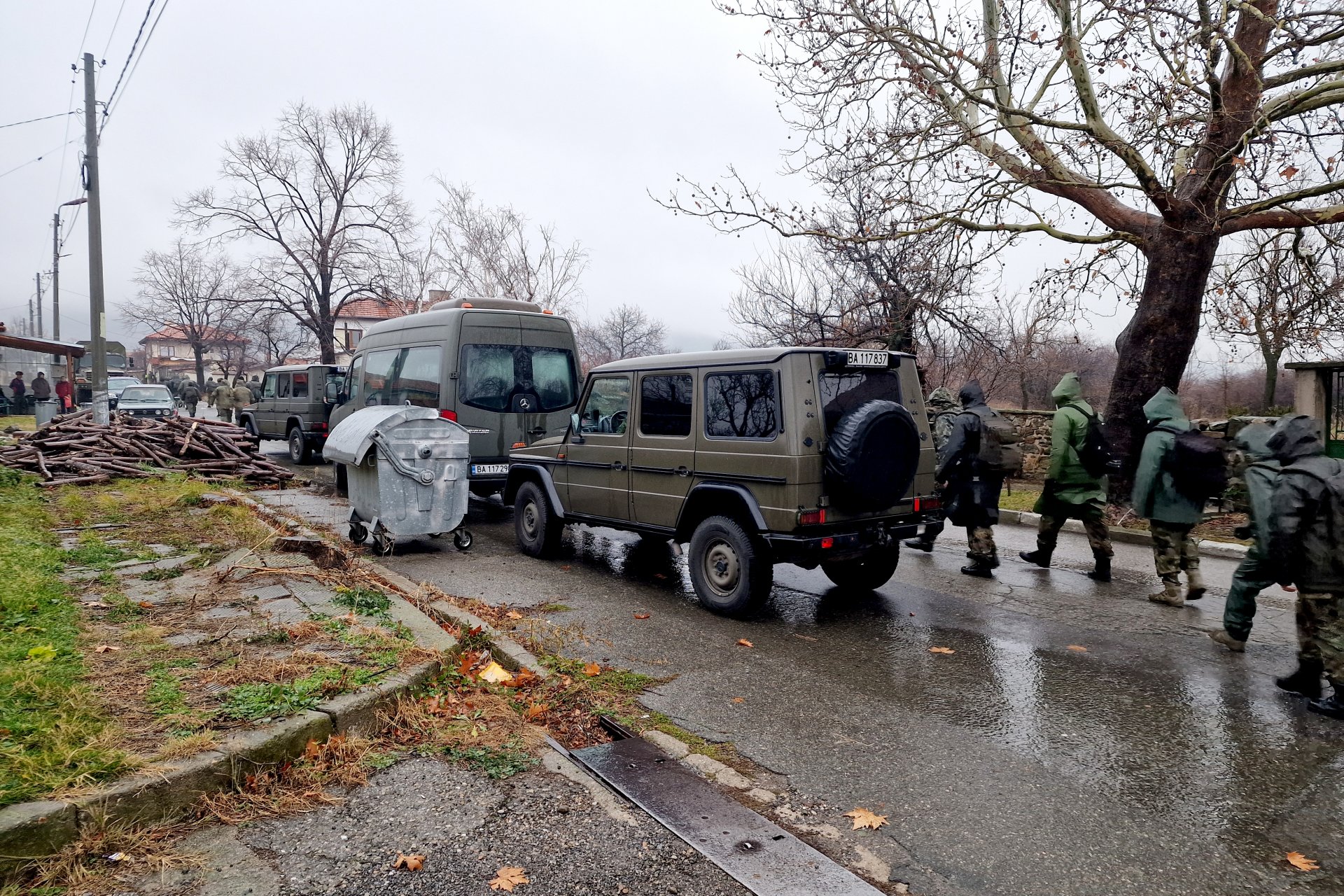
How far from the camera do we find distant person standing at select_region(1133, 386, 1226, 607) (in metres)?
6.52

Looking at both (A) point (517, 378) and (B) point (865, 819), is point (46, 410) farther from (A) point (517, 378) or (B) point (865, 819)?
(B) point (865, 819)

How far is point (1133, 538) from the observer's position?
32.7 feet

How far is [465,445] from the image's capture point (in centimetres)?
824

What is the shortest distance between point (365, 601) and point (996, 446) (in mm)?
5869

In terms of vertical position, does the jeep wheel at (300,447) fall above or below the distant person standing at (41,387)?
below

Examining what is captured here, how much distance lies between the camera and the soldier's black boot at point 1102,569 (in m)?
7.67

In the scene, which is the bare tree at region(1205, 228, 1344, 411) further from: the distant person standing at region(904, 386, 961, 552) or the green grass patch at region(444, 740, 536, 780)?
the green grass patch at region(444, 740, 536, 780)

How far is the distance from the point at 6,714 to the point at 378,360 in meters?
9.25

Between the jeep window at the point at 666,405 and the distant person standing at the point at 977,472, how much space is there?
107 inches

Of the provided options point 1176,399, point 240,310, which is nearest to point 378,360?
point 1176,399

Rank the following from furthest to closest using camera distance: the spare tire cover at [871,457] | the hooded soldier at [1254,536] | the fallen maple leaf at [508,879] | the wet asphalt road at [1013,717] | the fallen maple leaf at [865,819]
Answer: the spare tire cover at [871,457], the hooded soldier at [1254,536], the fallen maple leaf at [865,819], the wet asphalt road at [1013,717], the fallen maple leaf at [508,879]

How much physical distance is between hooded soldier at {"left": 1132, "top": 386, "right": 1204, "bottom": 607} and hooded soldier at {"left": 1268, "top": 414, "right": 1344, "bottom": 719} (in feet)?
6.75

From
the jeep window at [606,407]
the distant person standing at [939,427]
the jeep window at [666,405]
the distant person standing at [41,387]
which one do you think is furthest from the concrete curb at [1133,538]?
the distant person standing at [41,387]

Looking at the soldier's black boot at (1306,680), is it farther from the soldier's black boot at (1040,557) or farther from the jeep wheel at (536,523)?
the jeep wheel at (536,523)
